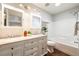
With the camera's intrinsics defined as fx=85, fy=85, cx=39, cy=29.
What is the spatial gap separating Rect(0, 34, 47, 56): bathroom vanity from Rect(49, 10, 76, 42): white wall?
1.13 feet

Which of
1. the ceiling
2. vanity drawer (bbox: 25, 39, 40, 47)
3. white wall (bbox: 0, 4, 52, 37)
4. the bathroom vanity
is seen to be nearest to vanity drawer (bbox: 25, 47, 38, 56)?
the bathroom vanity

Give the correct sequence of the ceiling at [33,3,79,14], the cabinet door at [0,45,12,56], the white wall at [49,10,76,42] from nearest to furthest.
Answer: the cabinet door at [0,45,12,56]
the ceiling at [33,3,79,14]
the white wall at [49,10,76,42]

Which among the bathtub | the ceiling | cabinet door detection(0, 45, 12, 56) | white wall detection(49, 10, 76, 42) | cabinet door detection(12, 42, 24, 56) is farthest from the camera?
the bathtub

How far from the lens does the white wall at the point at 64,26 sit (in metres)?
2.01

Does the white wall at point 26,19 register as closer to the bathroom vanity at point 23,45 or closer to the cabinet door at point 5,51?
the bathroom vanity at point 23,45

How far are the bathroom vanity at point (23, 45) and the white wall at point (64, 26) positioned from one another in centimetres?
34

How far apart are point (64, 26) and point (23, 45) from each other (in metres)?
1.08

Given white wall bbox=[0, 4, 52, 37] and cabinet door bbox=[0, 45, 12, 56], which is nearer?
cabinet door bbox=[0, 45, 12, 56]

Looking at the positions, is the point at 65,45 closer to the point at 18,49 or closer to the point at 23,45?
the point at 23,45

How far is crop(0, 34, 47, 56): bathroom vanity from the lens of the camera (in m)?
1.44

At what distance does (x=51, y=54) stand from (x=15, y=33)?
0.99 m

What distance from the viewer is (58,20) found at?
82.3 inches

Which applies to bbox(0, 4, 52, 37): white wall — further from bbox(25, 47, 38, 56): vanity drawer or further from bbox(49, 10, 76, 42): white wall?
bbox(25, 47, 38, 56): vanity drawer

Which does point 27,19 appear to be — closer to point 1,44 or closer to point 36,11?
point 36,11
